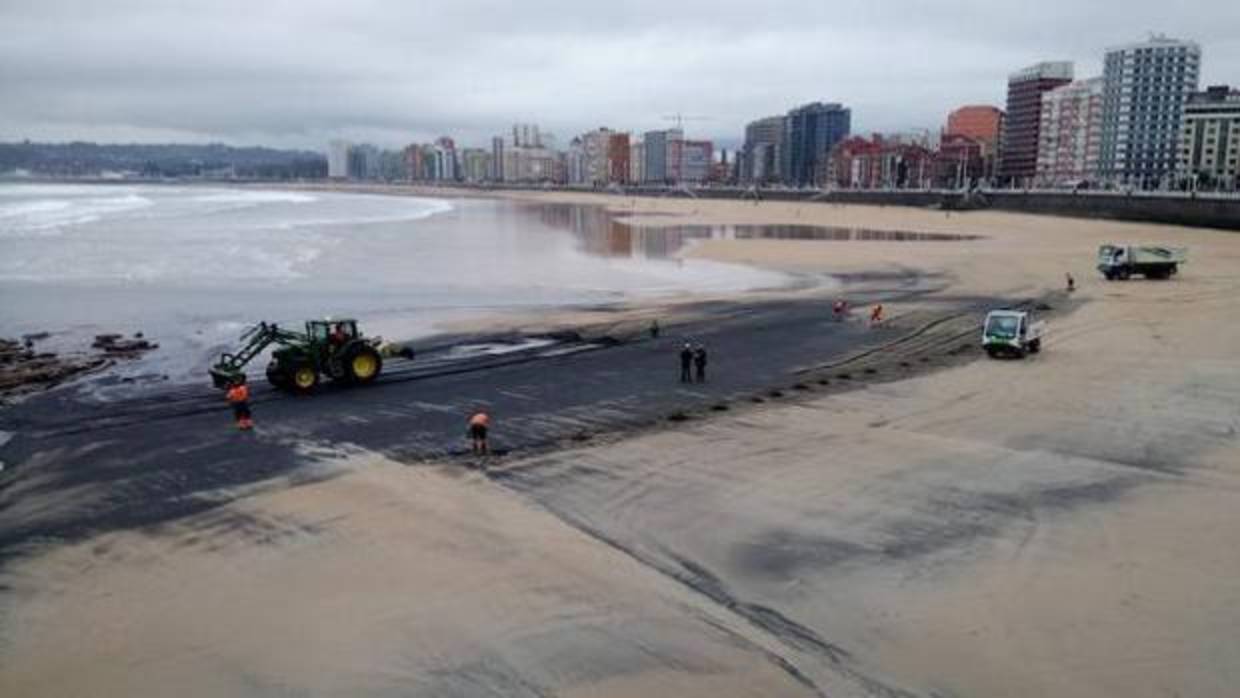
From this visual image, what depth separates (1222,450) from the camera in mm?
15938

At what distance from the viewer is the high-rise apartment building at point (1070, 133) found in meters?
155

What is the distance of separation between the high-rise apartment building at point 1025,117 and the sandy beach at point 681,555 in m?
173

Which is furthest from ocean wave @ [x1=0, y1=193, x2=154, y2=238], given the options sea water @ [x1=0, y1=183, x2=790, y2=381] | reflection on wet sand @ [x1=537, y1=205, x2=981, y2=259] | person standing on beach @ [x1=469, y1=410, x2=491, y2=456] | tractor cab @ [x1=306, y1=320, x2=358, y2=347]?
person standing on beach @ [x1=469, y1=410, x2=491, y2=456]

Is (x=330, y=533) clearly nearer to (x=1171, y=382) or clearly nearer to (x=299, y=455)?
(x=299, y=455)

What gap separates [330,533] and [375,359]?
33.3 ft

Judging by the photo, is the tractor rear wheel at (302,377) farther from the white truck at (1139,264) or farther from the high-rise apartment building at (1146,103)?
the high-rise apartment building at (1146,103)

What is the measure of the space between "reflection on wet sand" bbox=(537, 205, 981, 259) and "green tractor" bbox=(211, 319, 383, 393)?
35239 millimetres

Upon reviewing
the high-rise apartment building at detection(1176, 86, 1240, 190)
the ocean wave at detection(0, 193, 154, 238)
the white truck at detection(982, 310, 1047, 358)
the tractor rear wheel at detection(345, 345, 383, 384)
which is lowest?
the tractor rear wheel at detection(345, 345, 383, 384)

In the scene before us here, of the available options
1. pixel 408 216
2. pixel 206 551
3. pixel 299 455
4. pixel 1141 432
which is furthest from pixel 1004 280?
pixel 408 216

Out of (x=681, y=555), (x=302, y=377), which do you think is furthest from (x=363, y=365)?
(x=681, y=555)

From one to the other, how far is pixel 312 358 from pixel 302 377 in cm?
51

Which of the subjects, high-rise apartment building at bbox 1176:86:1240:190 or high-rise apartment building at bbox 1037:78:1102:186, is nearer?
high-rise apartment building at bbox 1176:86:1240:190

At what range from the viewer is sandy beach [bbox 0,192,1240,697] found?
9164mm

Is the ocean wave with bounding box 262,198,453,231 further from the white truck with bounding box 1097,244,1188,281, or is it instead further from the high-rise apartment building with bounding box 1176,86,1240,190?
the high-rise apartment building with bounding box 1176,86,1240,190
